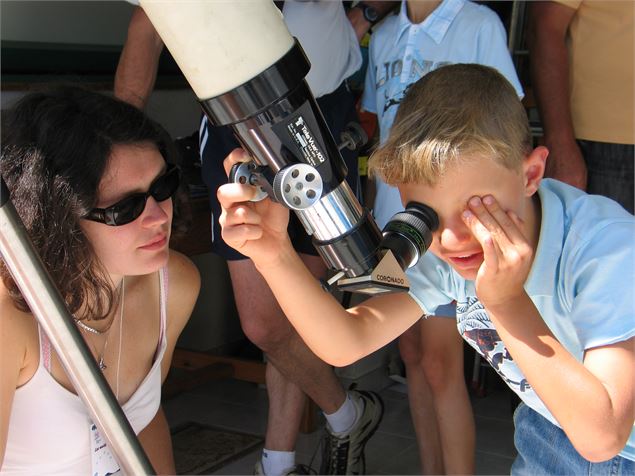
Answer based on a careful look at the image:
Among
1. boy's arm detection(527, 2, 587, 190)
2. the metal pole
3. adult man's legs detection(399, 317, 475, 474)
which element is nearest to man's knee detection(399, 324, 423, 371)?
adult man's legs detection(399, 317, 475, 474)

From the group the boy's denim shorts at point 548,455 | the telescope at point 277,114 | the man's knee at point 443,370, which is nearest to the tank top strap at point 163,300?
the boy's denim shorts at point 548,455

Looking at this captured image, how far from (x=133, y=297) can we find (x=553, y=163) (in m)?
1.21

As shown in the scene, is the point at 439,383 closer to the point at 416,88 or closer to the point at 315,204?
the point at 416,88

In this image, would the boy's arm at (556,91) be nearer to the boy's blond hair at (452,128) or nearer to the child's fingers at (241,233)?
the boy's blond hair at (452,128)

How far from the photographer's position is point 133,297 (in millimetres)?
1972

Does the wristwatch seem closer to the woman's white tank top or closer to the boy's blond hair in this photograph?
the boy's blond hair

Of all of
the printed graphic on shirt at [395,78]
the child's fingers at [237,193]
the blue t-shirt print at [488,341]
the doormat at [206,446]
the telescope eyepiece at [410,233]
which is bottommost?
the doormat at [206,446]

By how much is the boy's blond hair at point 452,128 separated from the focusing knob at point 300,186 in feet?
1.59

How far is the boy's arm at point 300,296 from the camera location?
1162 mm

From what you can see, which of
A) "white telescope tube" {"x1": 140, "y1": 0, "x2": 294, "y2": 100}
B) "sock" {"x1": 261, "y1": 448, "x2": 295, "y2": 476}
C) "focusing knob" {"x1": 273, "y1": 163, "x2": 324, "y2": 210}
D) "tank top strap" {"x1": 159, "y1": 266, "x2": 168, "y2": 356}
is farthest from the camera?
"sock" {"x1": 261, "y1": 448, "x2": 295, "y2": 476}

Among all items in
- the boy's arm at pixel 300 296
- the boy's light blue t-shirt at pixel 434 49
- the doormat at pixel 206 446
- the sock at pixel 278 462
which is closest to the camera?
the boy's arm at pixel 300 296

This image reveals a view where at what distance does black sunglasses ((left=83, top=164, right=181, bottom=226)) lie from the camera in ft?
5.49

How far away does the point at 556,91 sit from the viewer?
8.15ft

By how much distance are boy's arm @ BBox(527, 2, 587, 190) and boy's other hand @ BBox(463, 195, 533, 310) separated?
4.28 feet
